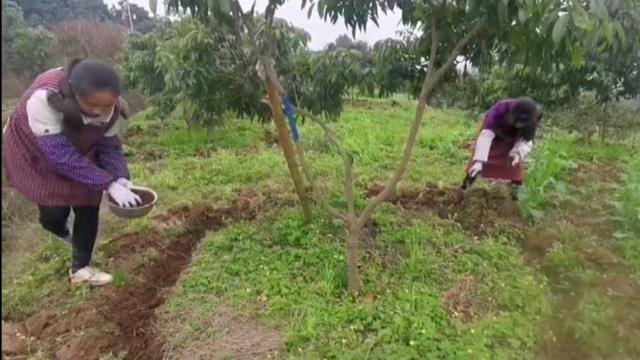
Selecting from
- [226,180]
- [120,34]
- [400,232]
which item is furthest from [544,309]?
[120,34]

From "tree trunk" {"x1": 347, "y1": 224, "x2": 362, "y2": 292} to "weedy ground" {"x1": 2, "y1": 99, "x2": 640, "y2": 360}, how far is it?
0.21 ft

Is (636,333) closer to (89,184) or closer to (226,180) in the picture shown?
(89,184)

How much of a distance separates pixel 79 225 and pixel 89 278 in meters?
0.30

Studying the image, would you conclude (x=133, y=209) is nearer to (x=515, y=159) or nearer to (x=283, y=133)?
(x=283, y=133)

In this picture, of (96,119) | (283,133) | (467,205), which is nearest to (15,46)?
(96,119)

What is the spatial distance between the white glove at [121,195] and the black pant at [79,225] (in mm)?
358

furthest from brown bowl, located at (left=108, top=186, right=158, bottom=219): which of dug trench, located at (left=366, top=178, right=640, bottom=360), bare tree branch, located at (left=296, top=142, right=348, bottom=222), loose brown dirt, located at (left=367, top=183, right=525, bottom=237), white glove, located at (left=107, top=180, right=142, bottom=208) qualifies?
loose brown dirt, located at (left=367, top=183, right=525, bottom=237)

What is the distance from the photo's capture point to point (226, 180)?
5.16 meters

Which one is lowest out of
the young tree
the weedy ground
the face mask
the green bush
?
the weedy ground

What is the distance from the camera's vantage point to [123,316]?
277cm

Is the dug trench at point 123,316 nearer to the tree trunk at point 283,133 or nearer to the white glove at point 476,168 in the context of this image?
the tree trunk at point 283,133

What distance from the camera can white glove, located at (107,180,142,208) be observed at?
2.67 metres

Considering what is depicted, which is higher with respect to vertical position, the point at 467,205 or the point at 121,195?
the point at 121,195

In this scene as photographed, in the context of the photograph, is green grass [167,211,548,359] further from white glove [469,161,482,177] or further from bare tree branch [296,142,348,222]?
white glove [469,161,482,177]
